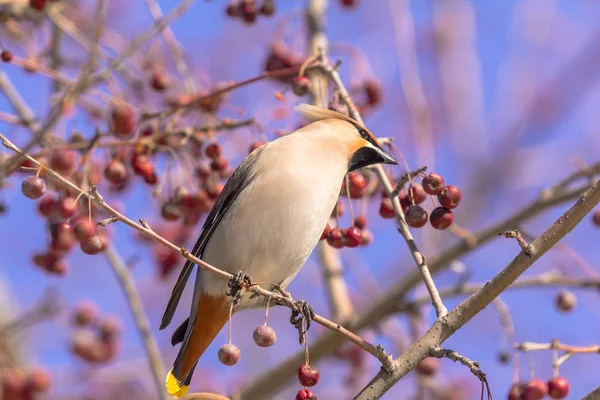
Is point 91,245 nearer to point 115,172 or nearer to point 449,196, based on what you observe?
point 115,172

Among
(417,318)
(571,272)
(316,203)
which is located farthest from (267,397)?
(571,272)

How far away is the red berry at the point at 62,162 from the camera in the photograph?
3.00 m

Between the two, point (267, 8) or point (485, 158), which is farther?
point (485, 158)

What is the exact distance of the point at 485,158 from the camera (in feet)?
23.4

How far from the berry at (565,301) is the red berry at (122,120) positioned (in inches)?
74.1

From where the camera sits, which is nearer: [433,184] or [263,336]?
[263,336]

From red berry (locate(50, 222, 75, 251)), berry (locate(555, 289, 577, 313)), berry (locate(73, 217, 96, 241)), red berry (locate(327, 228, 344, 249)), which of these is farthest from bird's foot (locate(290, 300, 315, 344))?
berry (locate(555, 289, 577, 313))

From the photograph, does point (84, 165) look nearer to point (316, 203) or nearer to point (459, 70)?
point (316, 203)

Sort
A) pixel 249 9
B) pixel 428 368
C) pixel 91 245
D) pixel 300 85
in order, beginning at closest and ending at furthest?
pixel 91 245, pixel 300 85, pixel 249 9, pixel 428 368

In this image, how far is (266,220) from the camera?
302 cm

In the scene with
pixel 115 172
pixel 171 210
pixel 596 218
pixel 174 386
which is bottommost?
pixel 596 218

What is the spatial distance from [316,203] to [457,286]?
101 centimetres

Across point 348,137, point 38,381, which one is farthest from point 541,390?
point 38,381

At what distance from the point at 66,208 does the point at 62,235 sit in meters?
0.13
